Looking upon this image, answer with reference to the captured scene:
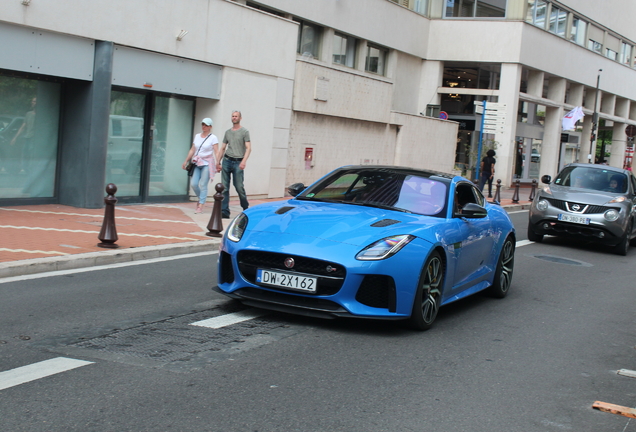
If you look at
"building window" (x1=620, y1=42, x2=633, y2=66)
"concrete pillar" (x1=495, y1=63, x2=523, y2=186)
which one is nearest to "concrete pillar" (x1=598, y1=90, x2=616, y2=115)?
"building window" (x1=620, y1=42, x2=633, y2=66)

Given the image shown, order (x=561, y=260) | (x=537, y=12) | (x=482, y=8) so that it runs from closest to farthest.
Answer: (x=561, y=260) < (x=482, y=8) < (x=537, y=12)

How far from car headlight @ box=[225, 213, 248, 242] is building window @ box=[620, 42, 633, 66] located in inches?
1914

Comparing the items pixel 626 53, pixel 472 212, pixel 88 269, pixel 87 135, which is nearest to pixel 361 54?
pixel 87 135

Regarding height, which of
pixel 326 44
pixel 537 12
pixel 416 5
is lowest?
pixel 326 44

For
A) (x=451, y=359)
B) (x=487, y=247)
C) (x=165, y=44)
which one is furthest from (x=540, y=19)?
(x=451, y=359)

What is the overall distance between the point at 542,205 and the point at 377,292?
9402mm

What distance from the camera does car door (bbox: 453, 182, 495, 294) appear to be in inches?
298

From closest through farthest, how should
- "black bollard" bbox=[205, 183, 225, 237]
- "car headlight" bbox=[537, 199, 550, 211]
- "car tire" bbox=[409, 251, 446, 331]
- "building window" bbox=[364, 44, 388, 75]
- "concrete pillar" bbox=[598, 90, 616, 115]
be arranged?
1. "car tire" bbox=[409, 251, 446, 331]
2. "black bollard" bbox=[205, 183, 225, 237]
3. "car headlight" bbox=[537, 199, 550, 211]
4. "building window" bbox=[364, 44, 388, 75]
5. "concrete pillar" bbox=[598, 90, 616, 115]

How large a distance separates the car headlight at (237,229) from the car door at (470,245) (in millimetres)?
1982

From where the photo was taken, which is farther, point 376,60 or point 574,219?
point 376,60

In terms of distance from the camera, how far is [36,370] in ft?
16.0

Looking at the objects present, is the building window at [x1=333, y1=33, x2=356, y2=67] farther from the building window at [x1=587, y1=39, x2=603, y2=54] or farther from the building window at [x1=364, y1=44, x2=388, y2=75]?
the building window at [x1=587, y1=39, x2=603, y2=54]

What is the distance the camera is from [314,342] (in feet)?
20.1

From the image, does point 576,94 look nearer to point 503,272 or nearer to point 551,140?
point 551,140
